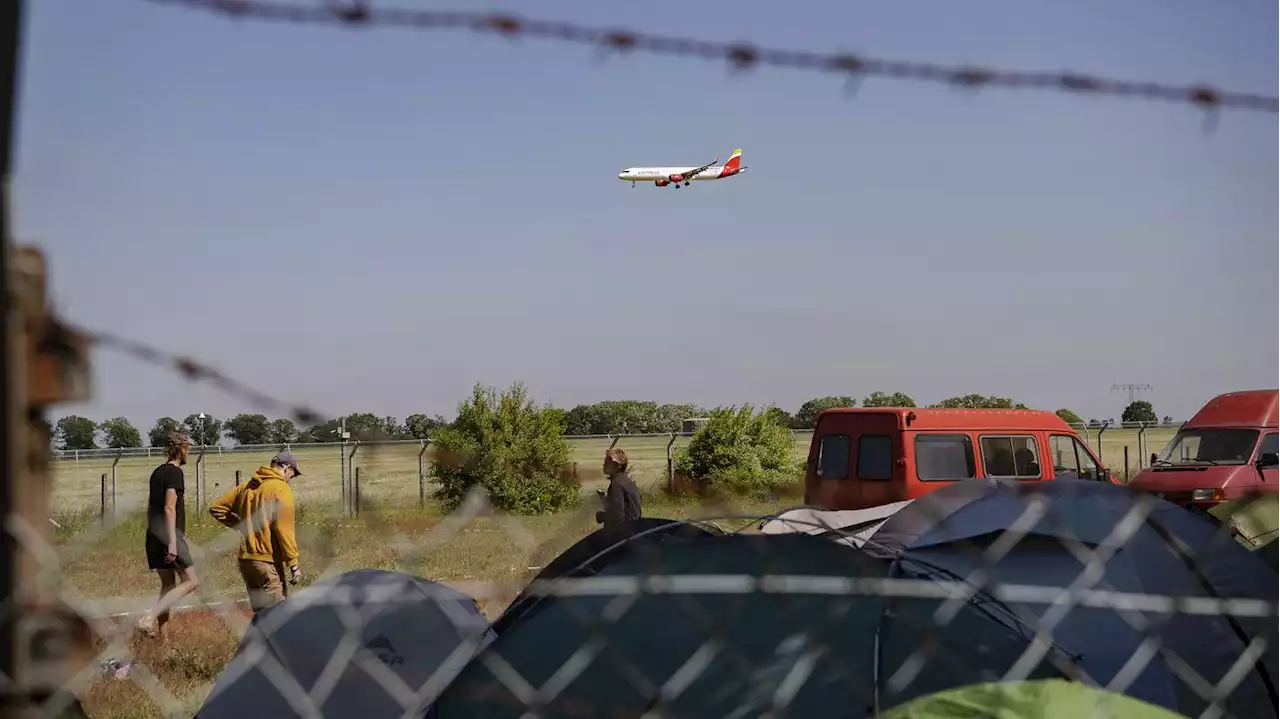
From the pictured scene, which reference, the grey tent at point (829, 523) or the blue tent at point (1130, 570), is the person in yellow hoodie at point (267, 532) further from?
the blue tent at point (1130, 570)

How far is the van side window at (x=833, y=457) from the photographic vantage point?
13.6m

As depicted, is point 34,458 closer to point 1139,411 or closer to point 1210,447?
point 1210,447

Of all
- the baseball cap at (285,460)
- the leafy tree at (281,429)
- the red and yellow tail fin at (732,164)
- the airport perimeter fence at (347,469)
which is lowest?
the airport perimeter fence at (347,469)

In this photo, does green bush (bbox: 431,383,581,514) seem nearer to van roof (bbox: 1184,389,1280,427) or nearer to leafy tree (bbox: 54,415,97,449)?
van roof (bbox: 1184,389,1280,427)

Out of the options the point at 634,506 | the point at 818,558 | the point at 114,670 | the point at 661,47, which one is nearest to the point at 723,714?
the point at 818,558

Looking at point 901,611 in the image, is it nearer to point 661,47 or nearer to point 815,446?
point 661,47

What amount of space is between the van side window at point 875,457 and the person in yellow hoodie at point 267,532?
22.3ft

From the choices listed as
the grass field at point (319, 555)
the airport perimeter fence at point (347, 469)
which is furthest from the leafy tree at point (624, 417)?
the grass field at point (319, 555)

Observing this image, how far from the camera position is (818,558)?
428 centimetres

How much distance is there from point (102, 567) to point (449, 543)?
3.53 meters

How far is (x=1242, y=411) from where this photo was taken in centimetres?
1580

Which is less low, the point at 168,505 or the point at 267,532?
the point at 168,505

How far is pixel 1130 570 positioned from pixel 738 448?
19.4 m

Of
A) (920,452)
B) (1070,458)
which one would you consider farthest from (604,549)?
(1070,458)
